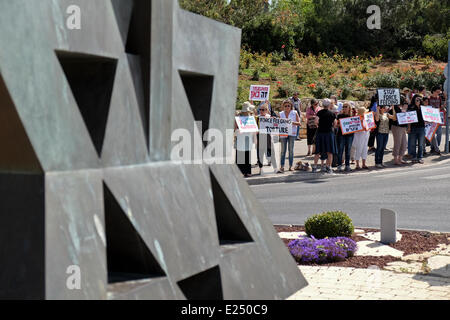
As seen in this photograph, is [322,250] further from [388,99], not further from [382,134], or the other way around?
[388,99]

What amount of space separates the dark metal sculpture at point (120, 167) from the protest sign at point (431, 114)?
1367cm

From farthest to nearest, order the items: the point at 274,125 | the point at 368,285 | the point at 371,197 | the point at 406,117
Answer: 1. the point at 406,117
2. the point at 274,125
3. the point at 371,197
4. the point at 368,285

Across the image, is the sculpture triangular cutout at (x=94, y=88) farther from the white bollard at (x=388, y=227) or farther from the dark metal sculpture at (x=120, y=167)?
the white bollard at (x=388, y=227)

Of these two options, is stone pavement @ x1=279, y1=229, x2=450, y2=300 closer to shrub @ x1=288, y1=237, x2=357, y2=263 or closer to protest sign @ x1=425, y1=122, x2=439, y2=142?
shrub @ x1=288, y1=237, x2=357, y2=263

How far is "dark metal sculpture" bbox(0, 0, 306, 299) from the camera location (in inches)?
160

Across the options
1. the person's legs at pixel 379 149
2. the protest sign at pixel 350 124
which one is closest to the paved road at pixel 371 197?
the person's legs at pixel 379 149

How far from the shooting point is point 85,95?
16.0 ft

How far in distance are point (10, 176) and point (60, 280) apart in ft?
2.48

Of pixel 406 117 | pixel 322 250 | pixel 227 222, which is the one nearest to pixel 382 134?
pixel 406 117

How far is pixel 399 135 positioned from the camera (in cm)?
1864

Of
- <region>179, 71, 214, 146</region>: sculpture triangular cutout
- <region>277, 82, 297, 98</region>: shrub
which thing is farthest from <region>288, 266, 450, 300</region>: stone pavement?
<region>277, 82, 297, 98</region>: shrub

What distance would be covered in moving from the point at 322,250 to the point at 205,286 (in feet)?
11.3

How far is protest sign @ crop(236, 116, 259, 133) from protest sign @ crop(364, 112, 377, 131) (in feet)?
10.1
